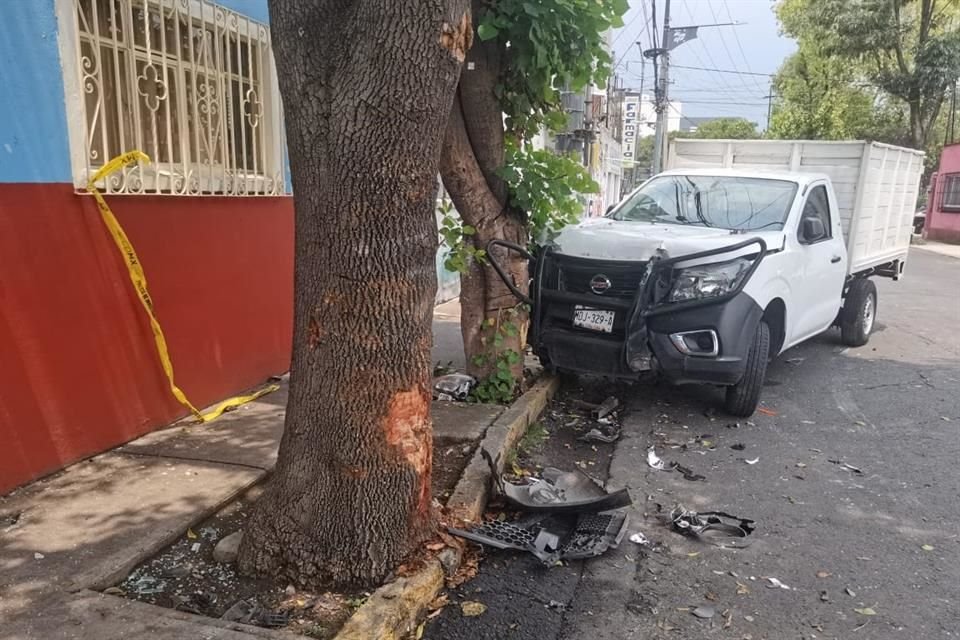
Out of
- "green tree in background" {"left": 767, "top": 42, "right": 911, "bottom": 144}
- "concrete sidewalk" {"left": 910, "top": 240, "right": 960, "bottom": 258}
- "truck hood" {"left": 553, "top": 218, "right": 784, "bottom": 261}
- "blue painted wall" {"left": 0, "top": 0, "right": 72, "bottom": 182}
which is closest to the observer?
"blue painted wall" {"left": 0, "top": 0, "right": 72, "bottom": 182}

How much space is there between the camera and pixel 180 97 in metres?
4.95

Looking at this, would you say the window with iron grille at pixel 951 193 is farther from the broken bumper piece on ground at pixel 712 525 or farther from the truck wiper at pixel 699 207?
the broken bumper piece on ground at pixel 712 525

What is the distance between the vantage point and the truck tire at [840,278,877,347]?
835 centimetres

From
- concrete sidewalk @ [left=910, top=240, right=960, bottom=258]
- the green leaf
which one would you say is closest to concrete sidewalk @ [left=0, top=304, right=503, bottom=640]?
the green leaf

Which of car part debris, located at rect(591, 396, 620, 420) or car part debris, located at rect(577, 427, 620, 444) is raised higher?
car part debris, located at rect(591, 396, 620, 420)

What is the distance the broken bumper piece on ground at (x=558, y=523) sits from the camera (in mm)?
3605

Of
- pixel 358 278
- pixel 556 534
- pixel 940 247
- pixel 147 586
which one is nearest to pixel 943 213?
pixel 940 247

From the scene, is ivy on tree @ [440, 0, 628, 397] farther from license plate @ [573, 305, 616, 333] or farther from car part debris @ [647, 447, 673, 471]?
car part debris @ [647, 447, 673, 471]

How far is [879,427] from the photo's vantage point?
5.76m

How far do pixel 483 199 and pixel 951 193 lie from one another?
1223 inches

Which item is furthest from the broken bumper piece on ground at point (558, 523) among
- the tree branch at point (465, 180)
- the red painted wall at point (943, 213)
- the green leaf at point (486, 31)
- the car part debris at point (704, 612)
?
the red painted wall at point (943, 213)

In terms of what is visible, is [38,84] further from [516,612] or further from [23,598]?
[516,612]

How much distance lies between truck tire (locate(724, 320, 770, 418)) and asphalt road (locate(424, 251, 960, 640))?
160 millimetres

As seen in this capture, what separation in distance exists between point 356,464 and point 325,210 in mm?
1042
